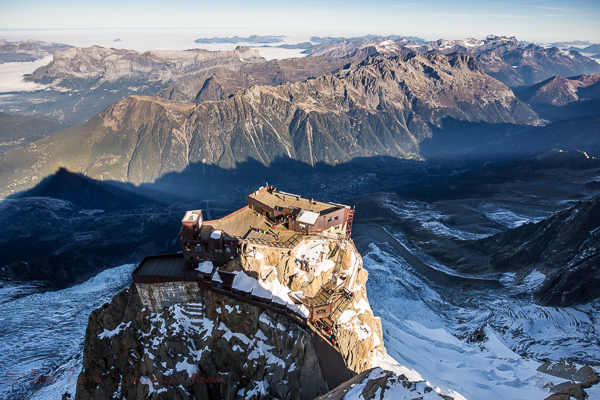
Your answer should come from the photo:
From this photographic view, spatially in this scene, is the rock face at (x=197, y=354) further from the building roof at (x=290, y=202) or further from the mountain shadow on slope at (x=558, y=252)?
the mountain shadow on slope at (x=558, y=252)

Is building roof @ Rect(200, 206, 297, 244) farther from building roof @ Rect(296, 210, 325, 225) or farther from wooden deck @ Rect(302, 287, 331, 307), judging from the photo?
wooden deck @ Rect(302, 287, 331, 307)

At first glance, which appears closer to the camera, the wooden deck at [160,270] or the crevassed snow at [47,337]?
the wooden deck at [160,270]

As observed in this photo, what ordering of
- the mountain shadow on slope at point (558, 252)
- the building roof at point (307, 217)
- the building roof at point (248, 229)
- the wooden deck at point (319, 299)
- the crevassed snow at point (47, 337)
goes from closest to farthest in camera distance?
1. the wooden deck at point (319, 299)
2. the building roof at point (248, 229)
3. the building roof at point (307, 217)
4. the crevassed snow at point (47, 337)
5. the mountain shadow on slope at point (558, 252)

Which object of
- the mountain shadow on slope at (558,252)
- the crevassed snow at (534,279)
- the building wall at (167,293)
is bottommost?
the crevassed snow at (534,279)

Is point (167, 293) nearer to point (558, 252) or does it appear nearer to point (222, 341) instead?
point (222, 341)

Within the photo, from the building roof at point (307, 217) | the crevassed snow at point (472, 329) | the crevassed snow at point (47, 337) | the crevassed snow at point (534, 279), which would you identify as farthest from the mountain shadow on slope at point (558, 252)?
the crevassed snow at point (47, 337)

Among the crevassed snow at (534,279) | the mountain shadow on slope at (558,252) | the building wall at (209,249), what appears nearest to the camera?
the building wall at (209,249)
